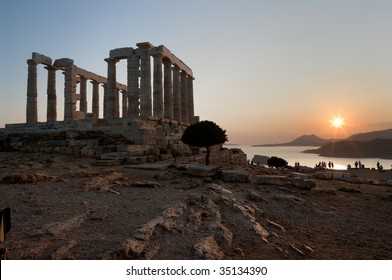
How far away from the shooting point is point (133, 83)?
24969 millimetres

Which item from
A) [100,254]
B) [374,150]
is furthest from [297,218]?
[374,150]

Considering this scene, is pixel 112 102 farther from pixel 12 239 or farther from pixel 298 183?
pixel 12 239

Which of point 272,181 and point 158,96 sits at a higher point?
point 158,96

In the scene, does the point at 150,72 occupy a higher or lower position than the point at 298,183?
higher

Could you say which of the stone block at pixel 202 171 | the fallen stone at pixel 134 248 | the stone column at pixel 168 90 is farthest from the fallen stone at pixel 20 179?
the stone column at pixel 168 90

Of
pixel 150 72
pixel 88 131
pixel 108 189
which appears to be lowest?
pixel 108 189

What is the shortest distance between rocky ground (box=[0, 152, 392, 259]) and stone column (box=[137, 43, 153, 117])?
13769 millimetres

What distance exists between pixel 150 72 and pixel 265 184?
17.1m

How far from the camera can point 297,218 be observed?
7305 mm

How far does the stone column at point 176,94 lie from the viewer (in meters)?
28.8

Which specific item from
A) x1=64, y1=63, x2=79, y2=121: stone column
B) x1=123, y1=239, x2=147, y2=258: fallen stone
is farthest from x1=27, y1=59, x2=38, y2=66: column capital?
x1=123, y1=239, x2=147, y2=258: fallen stone

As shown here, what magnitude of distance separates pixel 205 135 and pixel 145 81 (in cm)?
1241

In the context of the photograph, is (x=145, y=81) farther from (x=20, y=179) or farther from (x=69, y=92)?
(x=20, y=179)

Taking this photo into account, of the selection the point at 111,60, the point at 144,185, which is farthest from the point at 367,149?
the point at 144,185
